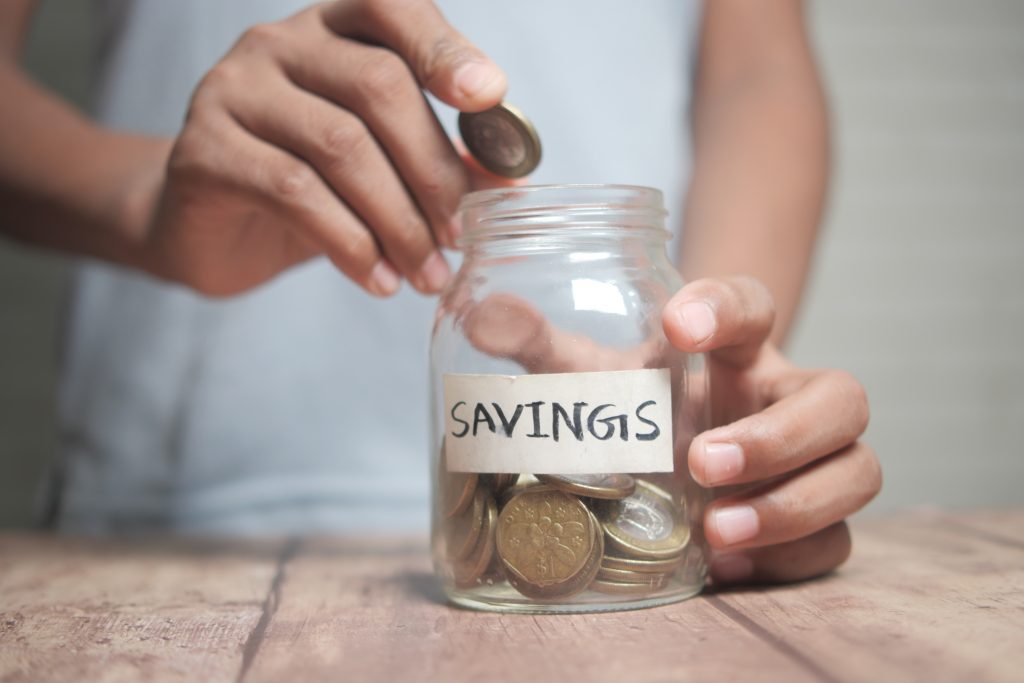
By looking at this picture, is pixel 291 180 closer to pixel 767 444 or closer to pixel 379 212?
pixel 379 212

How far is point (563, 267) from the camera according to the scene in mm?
740

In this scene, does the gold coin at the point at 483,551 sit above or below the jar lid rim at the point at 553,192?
below

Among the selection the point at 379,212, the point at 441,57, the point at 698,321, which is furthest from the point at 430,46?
the point at 698,321

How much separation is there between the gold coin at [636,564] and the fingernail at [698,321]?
0.50ft

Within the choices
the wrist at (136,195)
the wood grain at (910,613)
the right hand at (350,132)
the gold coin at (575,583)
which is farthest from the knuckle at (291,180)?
the wood grain at (910,613)

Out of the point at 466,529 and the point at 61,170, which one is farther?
the point at 61,170

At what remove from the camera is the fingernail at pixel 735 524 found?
73 centimetres

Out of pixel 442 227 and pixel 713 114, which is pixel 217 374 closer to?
pixel 442 227

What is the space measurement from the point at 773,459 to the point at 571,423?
161 millimetres

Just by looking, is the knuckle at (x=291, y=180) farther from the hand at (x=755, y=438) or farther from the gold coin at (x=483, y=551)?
the gold coin at (x=483, y=551)

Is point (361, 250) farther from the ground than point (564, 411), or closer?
farther from the ground

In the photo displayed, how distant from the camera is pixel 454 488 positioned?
717 mm

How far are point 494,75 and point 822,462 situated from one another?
0.38 metres

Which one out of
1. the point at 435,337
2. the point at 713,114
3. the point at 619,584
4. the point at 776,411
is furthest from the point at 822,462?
the point at 713,114
